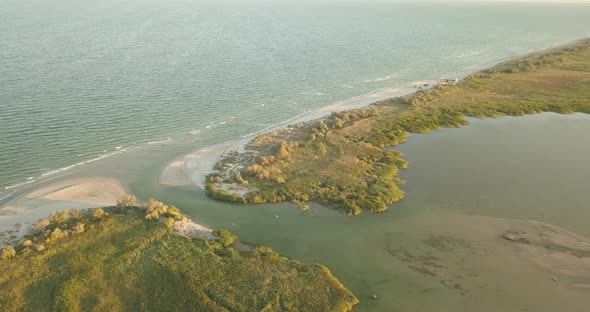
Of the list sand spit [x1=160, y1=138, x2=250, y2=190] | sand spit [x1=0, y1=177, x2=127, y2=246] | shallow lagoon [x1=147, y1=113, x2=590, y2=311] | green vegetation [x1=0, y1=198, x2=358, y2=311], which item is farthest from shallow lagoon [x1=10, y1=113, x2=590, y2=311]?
green vegetation [x1=0, y1=198, x2=358, y2=311]

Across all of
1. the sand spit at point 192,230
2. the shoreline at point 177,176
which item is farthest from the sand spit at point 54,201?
the sand spit at point 192,230

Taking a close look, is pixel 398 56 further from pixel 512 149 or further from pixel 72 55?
pixel 72 55

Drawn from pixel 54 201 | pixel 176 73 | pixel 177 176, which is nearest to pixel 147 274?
pixel 54 201

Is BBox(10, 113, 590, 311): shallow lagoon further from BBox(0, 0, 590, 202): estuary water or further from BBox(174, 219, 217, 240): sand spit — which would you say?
BBox(0, 0, 590, 202): estuary water

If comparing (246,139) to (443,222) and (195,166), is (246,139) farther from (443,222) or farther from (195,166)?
(443,222)

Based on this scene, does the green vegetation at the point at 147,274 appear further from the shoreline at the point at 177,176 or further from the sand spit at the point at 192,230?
the shoreline at the point at 177,176
